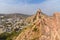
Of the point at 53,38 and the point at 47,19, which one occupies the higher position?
the point at 47,19

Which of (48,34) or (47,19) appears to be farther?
(47,19)

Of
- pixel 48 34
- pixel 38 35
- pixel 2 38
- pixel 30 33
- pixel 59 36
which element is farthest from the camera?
pixel 2 38

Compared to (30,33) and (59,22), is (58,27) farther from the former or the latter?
(30,33)

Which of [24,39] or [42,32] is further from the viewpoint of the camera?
[24,39]

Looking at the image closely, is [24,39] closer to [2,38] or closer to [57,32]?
[57,32]

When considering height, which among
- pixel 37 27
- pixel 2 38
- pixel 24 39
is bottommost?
pixel 2 38

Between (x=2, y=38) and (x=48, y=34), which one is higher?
(x=48, y=34)

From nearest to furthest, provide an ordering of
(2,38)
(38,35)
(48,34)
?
(48,34), (38,35), (2,38)

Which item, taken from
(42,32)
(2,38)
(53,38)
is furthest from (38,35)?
(2,38)

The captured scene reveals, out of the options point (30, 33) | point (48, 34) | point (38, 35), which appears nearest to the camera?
point (48, 34)

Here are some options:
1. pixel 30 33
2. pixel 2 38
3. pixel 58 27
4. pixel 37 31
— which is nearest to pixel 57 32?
pixel 58 27
